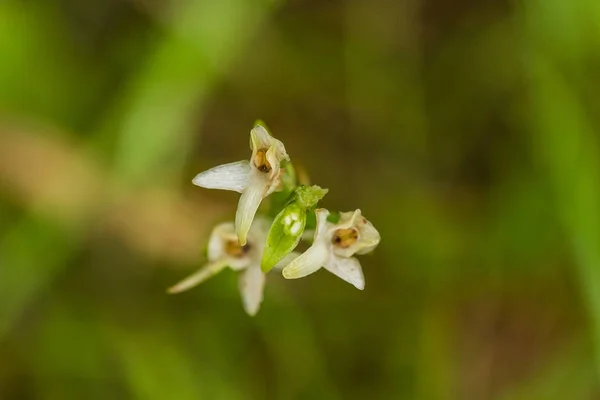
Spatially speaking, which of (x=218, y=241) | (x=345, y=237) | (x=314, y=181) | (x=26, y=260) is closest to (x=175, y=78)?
(x=314, y=181)

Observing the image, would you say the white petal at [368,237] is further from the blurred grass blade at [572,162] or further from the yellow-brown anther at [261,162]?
the blurred grass blade at [572,162]

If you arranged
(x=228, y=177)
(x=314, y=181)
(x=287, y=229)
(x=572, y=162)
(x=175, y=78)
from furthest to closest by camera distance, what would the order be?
(x=314, y=181), (x=175, y=78), (x=572, y=162), (x=228, y=177), (x=287, y=229)

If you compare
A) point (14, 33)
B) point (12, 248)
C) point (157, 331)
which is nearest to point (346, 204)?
point (157, 331)

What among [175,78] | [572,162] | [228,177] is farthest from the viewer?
[175,78]

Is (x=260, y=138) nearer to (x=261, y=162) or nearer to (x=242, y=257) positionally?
(x=261, y=162)

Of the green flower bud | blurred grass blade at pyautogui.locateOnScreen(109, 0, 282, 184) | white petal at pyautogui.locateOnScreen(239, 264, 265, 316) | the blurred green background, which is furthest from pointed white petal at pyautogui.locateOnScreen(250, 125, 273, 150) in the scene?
blurred grass blade at pyautogui.locateOnScreen(109, 0, 282, 184)

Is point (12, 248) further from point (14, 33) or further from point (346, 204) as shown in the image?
point (346, 204)
